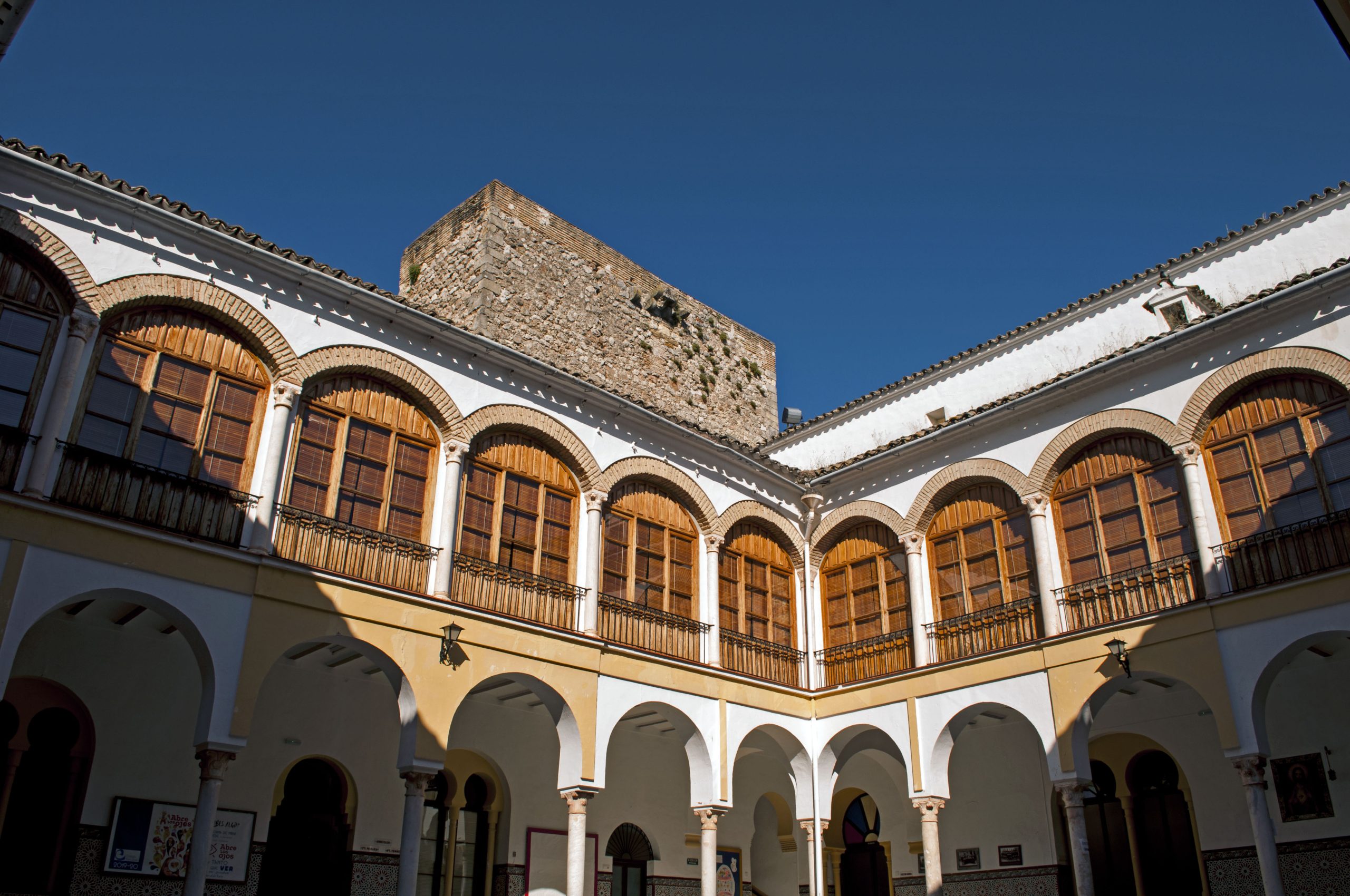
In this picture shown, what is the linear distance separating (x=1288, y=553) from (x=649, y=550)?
7.73m

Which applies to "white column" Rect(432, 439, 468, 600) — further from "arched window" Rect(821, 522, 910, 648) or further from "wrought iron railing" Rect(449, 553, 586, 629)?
"arched window" Rect(821, 522, 910, 648)

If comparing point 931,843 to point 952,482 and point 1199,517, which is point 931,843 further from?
point 1199,517

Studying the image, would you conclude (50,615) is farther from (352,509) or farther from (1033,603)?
(1033,603)

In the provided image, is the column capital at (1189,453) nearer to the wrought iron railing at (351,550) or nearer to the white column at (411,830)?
the wrought iron railing at (351,550)

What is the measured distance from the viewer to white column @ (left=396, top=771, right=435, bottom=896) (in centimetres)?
1070

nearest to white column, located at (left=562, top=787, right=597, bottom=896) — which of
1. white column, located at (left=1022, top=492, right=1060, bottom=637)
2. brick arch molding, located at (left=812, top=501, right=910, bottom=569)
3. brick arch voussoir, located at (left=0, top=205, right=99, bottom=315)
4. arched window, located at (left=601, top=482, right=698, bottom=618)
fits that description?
arched window, located at (left=601, top=482, right=698, bottom=618)


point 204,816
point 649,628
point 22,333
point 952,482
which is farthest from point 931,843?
point 22,333

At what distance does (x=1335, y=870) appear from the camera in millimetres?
11617

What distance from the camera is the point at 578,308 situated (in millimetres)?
21547

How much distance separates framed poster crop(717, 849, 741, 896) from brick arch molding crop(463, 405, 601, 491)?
6219 mm

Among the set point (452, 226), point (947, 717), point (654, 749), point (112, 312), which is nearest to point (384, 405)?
point (112, 312)

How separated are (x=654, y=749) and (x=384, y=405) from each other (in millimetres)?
6855

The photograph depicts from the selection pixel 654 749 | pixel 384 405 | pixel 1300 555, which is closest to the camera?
pixel 1300 555

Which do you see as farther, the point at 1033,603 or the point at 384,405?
the point at 1033,603
